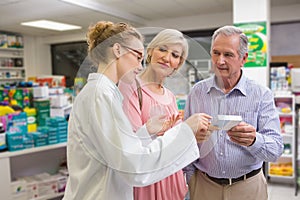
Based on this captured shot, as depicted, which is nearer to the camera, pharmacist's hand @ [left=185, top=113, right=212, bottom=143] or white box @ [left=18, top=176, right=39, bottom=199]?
pharmacist's hand @ [left=185, top=113, right=212, bottom=143]

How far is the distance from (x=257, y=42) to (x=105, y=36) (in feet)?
9.91

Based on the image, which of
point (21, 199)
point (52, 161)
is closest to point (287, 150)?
point (52, 161)

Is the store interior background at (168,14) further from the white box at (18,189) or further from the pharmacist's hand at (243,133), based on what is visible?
the pharmacist's hand at (243,133)

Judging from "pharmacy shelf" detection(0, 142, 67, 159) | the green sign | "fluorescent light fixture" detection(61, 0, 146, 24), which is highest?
"fluorescent light fixture" detection(61, 0, 146, 24)

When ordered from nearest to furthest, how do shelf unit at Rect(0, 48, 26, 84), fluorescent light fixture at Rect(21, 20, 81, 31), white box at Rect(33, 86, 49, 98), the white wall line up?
white box at Rect(33, 86, 49, 98), the white wall, fluorescent light fixture at Rect(21, 20, 81, 31), shelf unit at Rect(0, 48, 26, 84)

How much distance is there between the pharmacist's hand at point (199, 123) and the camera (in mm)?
901

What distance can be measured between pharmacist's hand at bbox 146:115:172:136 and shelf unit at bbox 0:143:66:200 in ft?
6.72

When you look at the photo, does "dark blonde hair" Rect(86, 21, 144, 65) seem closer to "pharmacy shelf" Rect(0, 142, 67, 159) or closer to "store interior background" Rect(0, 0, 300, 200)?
"pharmacy shelf" Rect(0, 142, 67, 159)

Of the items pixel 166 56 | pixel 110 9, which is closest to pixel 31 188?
pixel 166 56

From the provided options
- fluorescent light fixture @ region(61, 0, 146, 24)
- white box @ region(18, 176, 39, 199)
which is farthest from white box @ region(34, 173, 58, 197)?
fluorescent light fixture @ region(61, 0, 146, 24)

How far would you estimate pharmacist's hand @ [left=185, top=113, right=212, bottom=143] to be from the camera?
901 millimetres

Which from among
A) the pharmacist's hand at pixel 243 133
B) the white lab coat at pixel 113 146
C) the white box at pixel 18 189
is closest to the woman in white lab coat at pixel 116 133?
the white lab coat at pixel 113 146

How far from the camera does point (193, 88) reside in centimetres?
109

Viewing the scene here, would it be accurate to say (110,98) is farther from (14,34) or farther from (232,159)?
(14,34)
